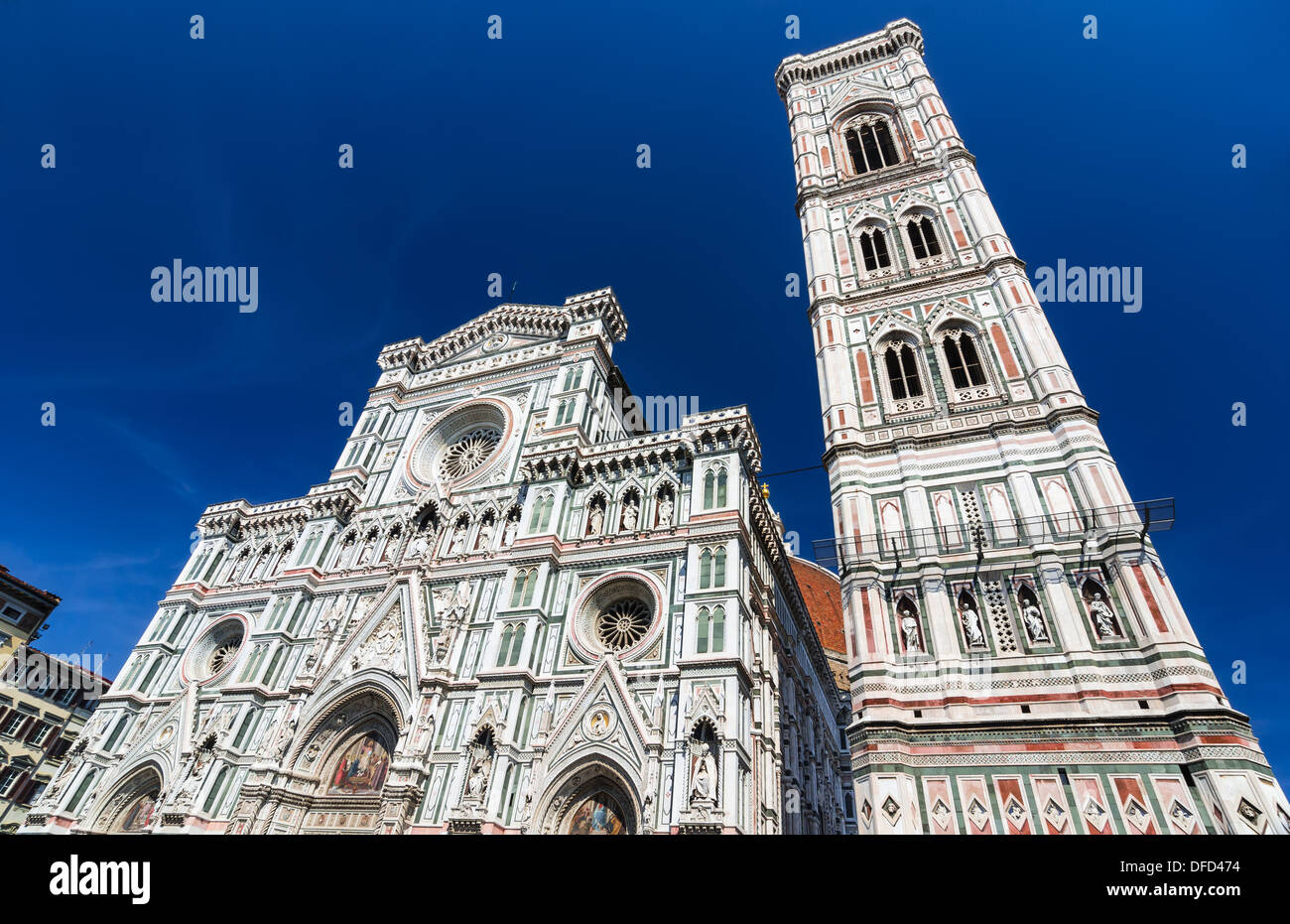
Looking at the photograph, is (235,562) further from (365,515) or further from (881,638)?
(881,638)

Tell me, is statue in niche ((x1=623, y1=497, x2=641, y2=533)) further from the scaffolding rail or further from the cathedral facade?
the scaffolding rail

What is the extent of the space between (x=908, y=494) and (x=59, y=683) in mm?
48317

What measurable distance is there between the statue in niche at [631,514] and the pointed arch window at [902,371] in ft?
32.1

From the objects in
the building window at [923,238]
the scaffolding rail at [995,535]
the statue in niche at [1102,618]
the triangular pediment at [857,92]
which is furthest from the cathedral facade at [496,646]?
the triangular pediment at [857,92]

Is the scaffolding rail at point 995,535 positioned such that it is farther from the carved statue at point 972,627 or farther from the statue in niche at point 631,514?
the statue in niche at point 631,514

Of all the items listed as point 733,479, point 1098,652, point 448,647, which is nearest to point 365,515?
point 448,647

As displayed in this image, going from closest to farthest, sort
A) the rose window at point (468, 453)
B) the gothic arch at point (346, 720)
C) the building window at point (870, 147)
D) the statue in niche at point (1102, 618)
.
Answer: the statue in niche at point (1102, 618), the gothic arch at point (346, 720), the building window at point (870, 147), the rose window at point (468, 453)

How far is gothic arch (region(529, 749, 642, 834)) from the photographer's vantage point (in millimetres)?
18047

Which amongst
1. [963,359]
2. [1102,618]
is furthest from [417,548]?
[1102,618]

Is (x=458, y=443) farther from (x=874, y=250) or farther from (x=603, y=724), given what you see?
(x=874, y=250)

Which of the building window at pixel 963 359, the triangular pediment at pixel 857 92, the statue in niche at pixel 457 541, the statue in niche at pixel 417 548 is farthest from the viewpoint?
the triangular pediment at pixel 857 92

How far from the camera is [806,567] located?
66062 millimetres

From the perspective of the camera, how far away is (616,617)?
2238cm

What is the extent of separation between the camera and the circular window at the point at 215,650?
27594 mm
